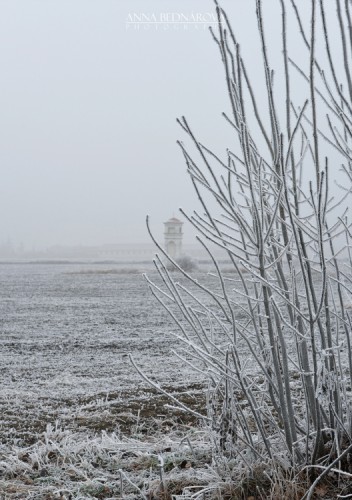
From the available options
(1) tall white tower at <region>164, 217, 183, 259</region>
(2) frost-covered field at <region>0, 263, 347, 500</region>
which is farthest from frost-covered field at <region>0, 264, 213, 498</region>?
(1) tall white tower at <region>164, 217, 183, 259</region>

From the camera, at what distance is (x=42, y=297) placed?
21.2m

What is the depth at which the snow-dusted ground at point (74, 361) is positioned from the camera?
5.70 m

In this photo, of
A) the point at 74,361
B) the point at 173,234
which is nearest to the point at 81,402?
the point at 74,361

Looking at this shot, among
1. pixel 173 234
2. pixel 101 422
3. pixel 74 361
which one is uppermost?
pixel 173 234

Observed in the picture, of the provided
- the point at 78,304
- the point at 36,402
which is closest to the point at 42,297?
the point at 78,304

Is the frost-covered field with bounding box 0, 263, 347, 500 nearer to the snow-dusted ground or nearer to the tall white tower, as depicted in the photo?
the snow-dusted ground

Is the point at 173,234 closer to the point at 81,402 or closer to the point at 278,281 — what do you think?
the point at 81,402

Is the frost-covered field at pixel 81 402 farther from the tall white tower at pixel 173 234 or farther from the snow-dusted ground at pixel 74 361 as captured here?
the tall white tower at pixel 173 234

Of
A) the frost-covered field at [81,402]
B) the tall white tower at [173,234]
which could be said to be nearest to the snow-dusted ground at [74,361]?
the frost-covered field at [81,402]

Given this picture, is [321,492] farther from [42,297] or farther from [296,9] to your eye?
[42,297]

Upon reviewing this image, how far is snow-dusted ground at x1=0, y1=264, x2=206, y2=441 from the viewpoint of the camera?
18.7 feet

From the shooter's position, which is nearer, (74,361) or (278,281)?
(278,281)

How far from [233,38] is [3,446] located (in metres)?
3.71

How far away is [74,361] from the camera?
8.52 m
